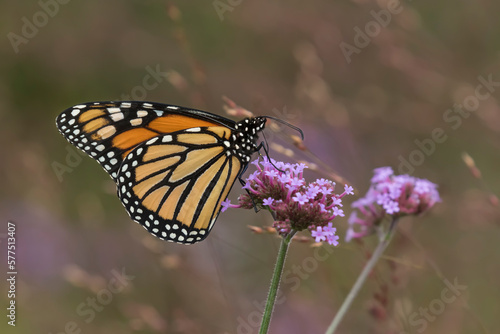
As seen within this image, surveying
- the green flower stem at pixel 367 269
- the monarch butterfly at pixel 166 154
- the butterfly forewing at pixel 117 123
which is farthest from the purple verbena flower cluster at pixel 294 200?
the butterfly forewing at pixel 117 123

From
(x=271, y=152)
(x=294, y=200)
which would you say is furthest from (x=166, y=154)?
(x=271, y=152)

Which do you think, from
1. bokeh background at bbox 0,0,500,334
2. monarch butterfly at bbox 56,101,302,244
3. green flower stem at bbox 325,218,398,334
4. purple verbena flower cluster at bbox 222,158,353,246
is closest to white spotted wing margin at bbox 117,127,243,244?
monarch butterfly at bbox 56,101,302,244

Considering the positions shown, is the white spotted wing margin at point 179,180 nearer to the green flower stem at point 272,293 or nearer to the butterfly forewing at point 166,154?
the butterfly forewing at point 166,154

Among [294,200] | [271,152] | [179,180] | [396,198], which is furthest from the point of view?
[271,152]

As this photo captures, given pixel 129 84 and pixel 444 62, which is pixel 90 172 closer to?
pixel 129 84

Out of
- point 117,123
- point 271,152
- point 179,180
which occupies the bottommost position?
point 179,180

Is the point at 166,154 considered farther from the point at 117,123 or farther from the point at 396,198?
the point at 396,198

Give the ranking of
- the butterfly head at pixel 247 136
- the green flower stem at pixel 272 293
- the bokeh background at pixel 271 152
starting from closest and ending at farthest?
1. the green flower stem at pixel 272 293
2. the butterfly head at pixel 247 136
3. the bokeh background at pixel 271 152

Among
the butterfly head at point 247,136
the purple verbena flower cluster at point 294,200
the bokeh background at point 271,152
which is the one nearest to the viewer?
the purple verbena flower cluster at point 294,200
